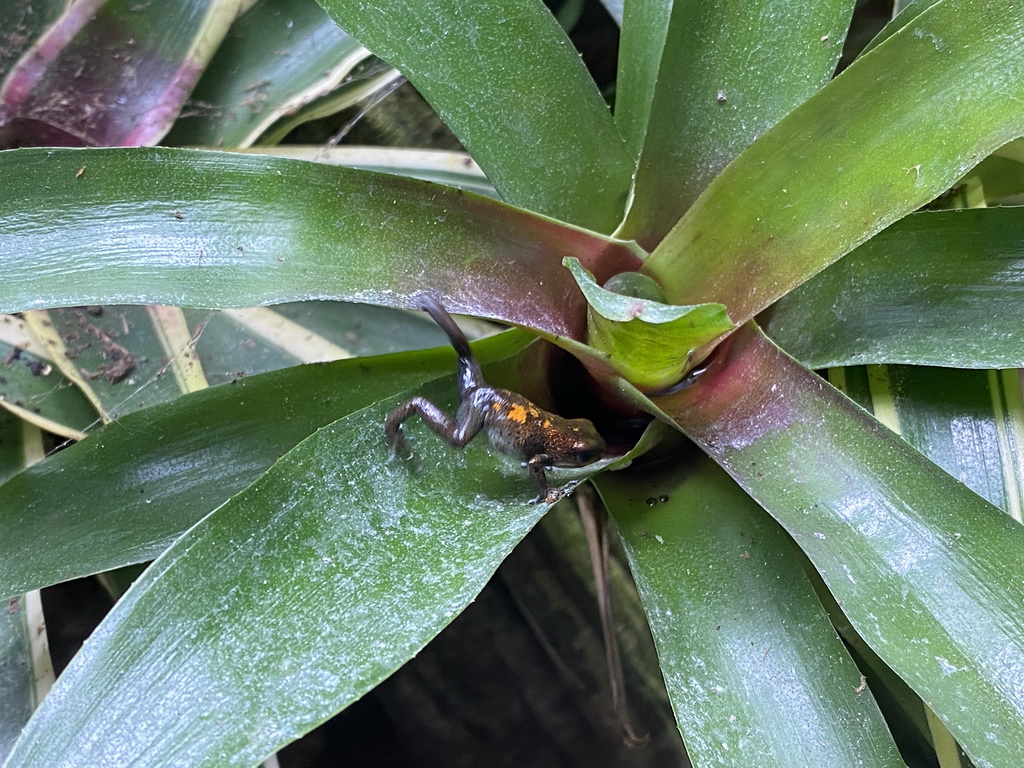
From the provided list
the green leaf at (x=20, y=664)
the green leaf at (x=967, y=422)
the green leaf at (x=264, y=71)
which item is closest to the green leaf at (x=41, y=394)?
the green leaf at (x=20, y=664)

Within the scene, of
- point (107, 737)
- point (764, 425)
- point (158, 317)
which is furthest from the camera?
point (158, 317)

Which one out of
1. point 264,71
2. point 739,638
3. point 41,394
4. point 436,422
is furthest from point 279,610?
point 264,71

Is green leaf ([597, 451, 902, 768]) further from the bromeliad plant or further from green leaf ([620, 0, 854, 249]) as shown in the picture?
green leaf ([620, 0, 854, 249])

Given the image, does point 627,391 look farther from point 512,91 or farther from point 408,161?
point 408,161

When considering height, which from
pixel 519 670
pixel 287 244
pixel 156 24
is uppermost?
pixel 156 24

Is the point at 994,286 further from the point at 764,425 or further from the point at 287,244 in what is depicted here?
the point at 287,244

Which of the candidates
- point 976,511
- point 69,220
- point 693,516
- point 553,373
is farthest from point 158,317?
point 976,511
